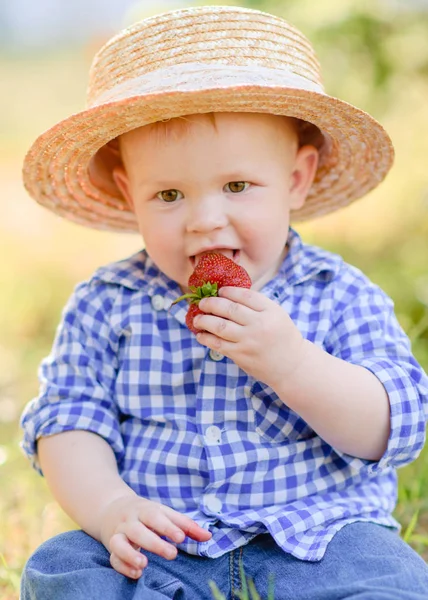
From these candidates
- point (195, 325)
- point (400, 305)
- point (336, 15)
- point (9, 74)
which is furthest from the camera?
point (9, 74)

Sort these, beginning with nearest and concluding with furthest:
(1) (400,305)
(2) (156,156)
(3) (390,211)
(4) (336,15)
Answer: (2) (156,156)
(1) (400,305)
(4) (336,15)
(3) (390,211)

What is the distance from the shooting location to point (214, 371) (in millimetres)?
1705

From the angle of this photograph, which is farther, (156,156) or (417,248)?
(417,248)

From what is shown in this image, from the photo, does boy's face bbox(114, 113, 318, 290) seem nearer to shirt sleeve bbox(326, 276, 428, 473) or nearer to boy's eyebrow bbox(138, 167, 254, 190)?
boy's eyebrow bbox(138, 167, 254, 190)

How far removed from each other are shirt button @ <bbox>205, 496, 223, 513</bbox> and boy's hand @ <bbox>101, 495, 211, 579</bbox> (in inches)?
5.0

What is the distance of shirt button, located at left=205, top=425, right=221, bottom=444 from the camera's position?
166 cm

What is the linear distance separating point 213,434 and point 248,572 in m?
0.28

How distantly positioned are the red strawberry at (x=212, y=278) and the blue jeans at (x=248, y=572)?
18.3 inches

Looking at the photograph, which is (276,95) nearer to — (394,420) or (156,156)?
(156,156)

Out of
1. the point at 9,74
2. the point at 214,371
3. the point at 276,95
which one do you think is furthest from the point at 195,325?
the point at 9,74

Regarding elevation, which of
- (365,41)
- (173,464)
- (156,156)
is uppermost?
(365,41)

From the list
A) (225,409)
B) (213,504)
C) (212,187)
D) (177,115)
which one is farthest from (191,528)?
(177,115)

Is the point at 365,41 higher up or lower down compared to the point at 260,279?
higher up

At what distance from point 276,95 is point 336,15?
6.87ft
